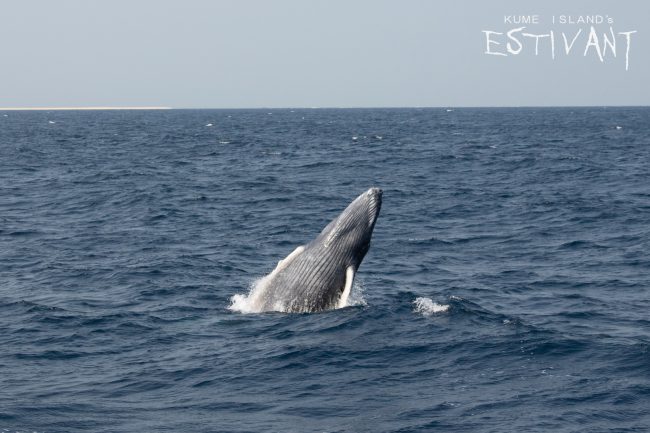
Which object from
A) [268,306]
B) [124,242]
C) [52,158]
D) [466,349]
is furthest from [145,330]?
[52,158]

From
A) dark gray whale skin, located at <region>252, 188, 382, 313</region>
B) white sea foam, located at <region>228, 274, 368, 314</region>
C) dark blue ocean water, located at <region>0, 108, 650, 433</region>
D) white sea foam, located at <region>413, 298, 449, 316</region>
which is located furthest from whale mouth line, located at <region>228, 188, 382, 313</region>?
white sea foam, located at <region>413, 298, 449, 316</region>

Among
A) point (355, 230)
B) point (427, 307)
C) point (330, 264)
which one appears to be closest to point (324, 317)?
point (330, 264)

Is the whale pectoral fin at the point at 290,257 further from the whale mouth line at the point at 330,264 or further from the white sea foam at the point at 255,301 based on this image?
the white sea foam at the point at 255,301

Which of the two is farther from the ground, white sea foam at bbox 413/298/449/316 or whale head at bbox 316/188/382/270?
whale head at bbox 316/188/382/270

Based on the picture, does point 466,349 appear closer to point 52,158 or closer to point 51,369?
point 51,369

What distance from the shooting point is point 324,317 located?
18953 millimetres

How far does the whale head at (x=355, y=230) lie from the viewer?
18984 millimetres

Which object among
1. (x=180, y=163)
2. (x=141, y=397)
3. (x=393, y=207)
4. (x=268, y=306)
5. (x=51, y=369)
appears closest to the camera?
(x=141, y=397)

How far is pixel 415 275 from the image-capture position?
24.9m

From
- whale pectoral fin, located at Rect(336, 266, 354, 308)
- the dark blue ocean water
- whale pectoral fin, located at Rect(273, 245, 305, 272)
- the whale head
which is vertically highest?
the whale head

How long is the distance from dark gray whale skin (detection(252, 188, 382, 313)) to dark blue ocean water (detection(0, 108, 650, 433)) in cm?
51

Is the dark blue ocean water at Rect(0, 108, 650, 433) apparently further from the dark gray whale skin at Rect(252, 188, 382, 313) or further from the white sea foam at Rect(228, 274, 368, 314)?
the dark gray whale skin at Rect(252, 188, 382, 313)

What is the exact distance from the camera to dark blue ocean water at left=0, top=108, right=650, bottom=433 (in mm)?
13711

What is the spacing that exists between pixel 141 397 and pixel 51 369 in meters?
2.61
